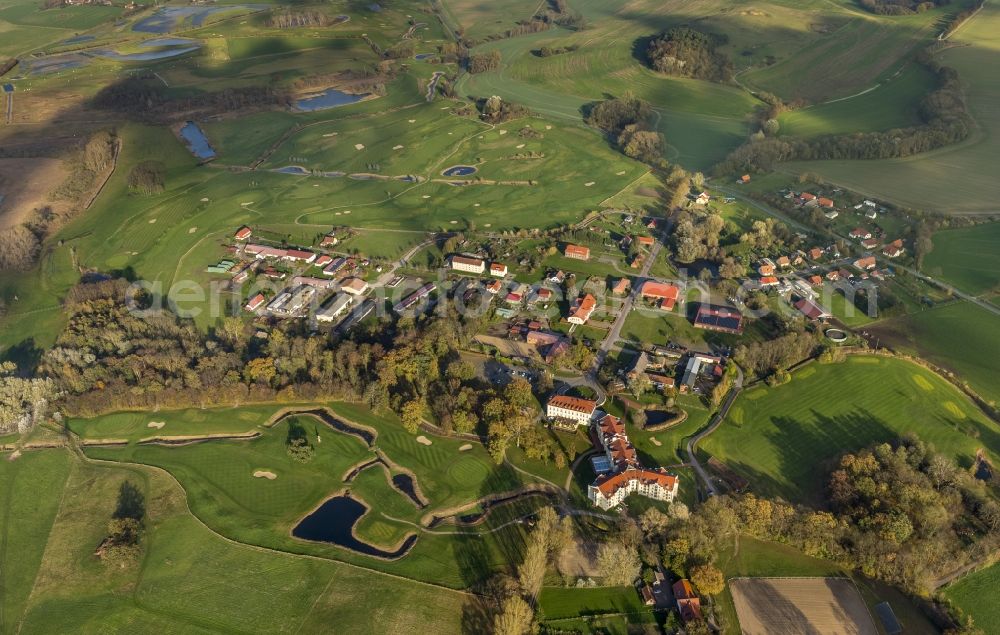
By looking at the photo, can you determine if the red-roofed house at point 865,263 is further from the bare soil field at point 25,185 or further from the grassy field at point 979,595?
the bare soil field at point 25,185

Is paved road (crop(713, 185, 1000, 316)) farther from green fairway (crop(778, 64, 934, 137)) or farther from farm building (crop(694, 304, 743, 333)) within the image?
green fairway (crop(778, 64, 934, 137))

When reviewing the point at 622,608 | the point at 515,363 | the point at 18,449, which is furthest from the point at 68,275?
the point at 622,608

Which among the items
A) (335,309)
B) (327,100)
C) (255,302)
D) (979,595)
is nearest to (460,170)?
(335,309)

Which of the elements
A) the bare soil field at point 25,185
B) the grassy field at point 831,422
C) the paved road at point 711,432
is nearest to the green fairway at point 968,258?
the grassy field at point 831,422

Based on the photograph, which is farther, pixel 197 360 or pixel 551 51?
pixel 551 51

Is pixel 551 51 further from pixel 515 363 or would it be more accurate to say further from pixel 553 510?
pixel 553 510

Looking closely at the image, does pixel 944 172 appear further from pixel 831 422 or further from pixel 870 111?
pixel 831 422
